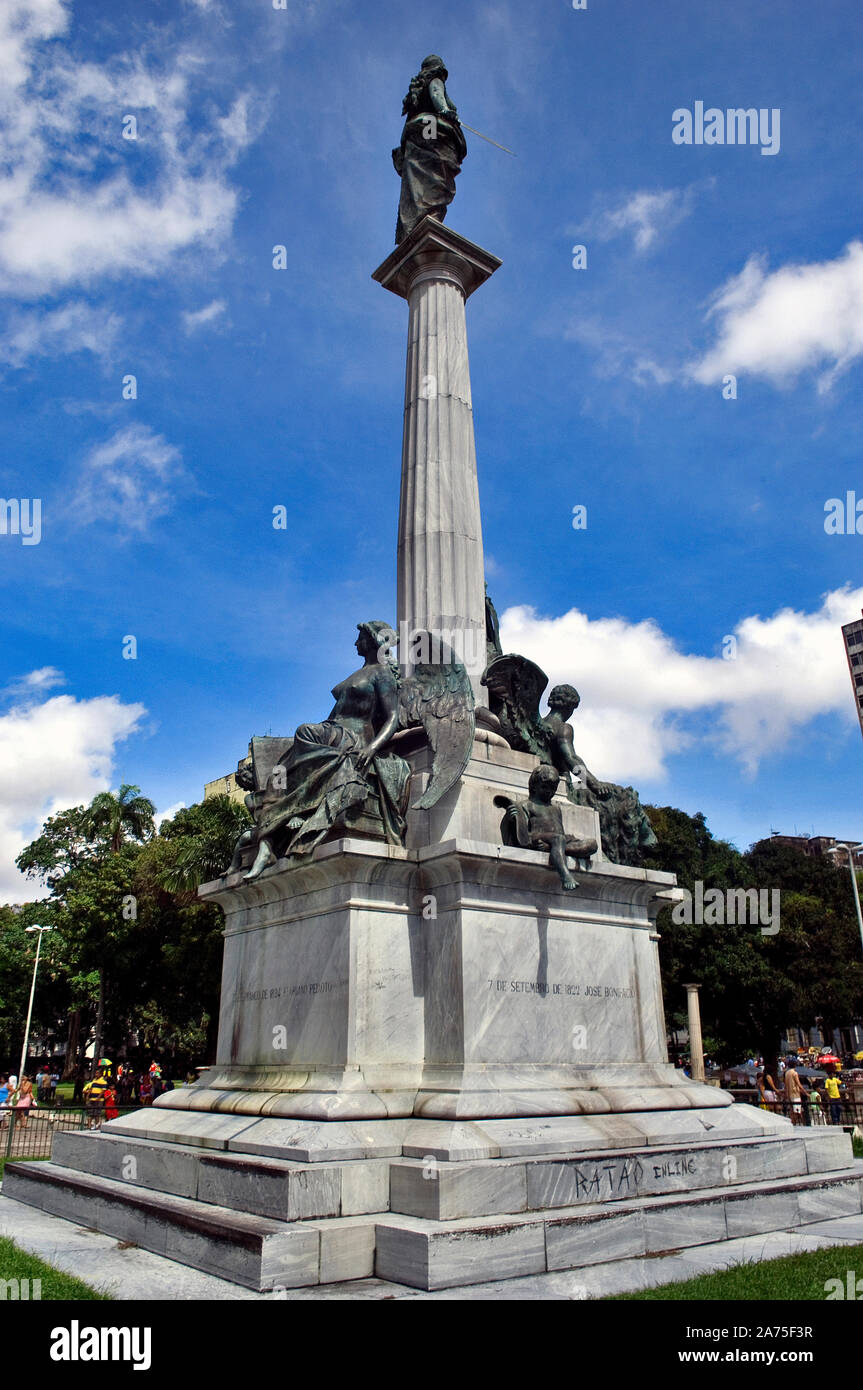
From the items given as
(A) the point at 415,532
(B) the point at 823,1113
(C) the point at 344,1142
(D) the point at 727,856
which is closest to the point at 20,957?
(D) the point at 727,856

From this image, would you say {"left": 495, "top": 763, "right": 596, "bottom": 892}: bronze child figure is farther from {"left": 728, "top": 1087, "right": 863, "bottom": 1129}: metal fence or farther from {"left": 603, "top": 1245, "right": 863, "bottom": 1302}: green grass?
{"left": 728, "top": 1087, "right": 863, "bottom": 1129}: metal fence

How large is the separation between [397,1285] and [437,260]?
1248 cm

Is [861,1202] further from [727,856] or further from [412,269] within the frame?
[727,856]

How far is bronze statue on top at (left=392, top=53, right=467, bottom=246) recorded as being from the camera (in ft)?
48.0

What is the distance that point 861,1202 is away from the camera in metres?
8.44

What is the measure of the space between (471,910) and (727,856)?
1432 inches

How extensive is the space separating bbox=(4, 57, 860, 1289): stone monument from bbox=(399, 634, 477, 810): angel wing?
0.08 ft

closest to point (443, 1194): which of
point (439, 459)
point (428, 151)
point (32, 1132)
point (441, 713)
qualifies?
point (441, 713)

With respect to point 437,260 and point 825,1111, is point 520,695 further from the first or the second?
point 825,1111

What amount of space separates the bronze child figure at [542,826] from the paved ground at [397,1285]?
3.06 meters

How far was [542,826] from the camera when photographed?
8.96m

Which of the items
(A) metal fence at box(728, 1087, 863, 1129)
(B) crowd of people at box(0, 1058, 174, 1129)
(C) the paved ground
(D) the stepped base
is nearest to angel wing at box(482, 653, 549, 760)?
(D) the stepped base

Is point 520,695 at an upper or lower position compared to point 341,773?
upper

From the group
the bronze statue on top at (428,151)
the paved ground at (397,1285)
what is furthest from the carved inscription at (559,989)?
the bronze statue on top at (428,151)
